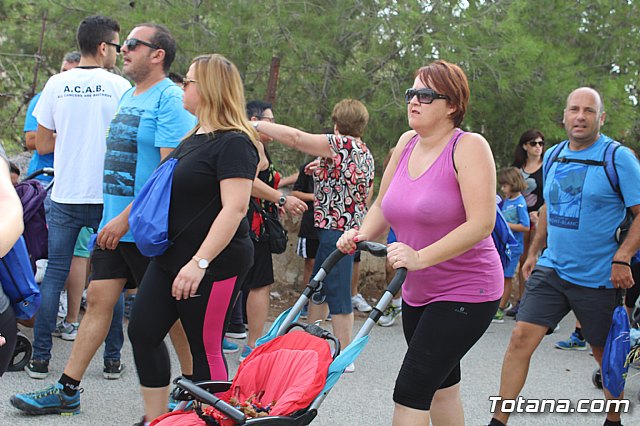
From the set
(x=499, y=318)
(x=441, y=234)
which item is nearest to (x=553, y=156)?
(x=441, y=234)

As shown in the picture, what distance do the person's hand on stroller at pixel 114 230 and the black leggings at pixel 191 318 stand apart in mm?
456

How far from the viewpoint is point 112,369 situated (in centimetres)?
580

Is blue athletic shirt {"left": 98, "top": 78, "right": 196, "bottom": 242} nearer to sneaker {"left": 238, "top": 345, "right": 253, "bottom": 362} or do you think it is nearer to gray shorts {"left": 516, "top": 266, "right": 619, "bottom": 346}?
sneaker {"left": 238, "top": 345, "right": 253, "bottom": 362}

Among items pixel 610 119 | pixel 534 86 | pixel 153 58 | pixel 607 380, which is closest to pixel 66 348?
pixel 153 58

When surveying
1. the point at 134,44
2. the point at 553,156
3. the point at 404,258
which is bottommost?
the point at 404,258

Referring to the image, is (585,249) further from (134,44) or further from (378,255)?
(134,44)

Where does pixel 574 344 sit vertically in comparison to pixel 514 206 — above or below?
below

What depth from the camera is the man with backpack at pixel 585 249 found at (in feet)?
16.7

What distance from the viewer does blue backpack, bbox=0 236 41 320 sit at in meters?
3.17

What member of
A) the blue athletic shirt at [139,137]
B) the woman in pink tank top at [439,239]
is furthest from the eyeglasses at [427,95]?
the blue athletic shirt at [139,137]

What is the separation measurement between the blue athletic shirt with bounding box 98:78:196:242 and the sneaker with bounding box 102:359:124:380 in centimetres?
128

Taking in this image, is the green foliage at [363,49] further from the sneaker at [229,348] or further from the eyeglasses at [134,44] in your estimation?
the eyeglasses at [134,44]

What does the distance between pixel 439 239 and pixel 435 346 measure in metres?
0.47

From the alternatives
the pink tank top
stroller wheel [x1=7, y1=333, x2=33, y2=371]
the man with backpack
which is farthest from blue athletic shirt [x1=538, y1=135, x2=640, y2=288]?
stroller wheel [x1=7, y1=333, x2=33, y2=371]
